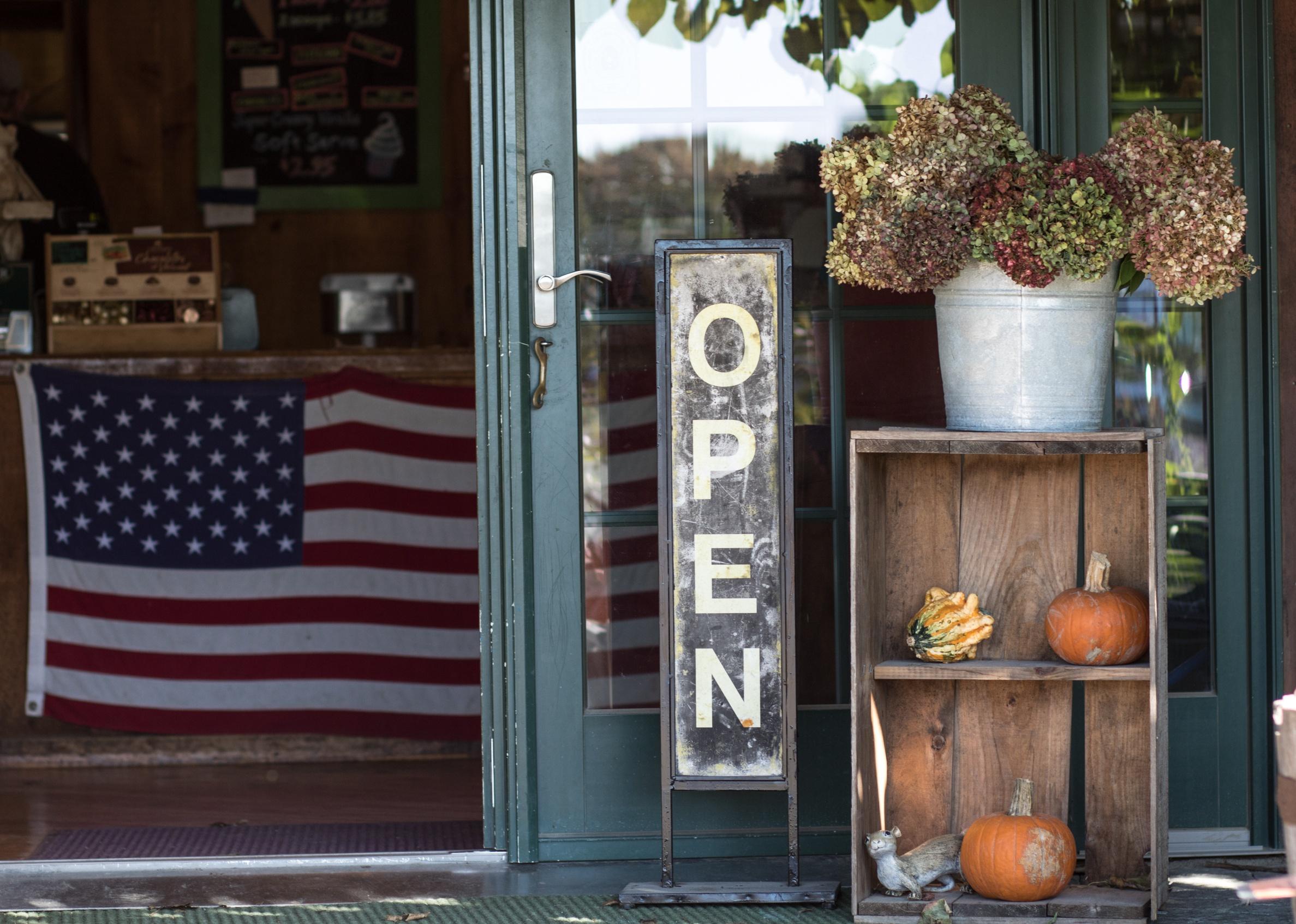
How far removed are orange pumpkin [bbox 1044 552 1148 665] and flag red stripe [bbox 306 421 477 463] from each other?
1968mm

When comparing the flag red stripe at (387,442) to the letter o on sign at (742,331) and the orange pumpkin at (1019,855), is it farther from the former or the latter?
the orange pumpkin at (1019,855)

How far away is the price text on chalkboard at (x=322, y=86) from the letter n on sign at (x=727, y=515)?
363 cm

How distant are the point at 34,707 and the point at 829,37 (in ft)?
9.01

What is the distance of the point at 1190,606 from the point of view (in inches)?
126

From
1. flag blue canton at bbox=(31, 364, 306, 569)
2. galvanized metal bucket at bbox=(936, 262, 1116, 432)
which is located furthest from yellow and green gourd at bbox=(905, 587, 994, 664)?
flag blue canton at bbox=(31, 364, 306, 569)

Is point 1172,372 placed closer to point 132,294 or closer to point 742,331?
point 742,331

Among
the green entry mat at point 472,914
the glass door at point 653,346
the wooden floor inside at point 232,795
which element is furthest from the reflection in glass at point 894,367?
the wooden floor inside at point 232,795

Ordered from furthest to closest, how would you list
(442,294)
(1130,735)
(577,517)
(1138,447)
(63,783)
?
(442,294)
(63,783)
(577,517)
(1130,735)
(1138,447)

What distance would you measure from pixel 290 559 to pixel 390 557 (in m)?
0.27

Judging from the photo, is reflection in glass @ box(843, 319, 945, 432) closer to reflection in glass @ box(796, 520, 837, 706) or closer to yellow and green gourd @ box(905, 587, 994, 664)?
reflection in glass @ box(796, 520, 837, 706)

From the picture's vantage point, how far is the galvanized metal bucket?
2707mm

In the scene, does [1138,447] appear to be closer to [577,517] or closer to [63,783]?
[577,517]

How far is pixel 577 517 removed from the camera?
319 centimetres

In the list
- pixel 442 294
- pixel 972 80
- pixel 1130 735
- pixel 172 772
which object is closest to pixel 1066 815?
pixel 1130 735
